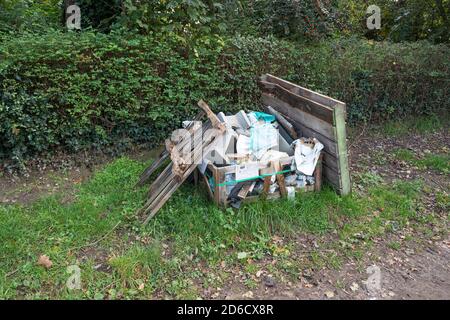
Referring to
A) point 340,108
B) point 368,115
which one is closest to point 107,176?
point 340,108

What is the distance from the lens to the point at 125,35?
16.1 ft

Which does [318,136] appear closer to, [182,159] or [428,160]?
[182,159]

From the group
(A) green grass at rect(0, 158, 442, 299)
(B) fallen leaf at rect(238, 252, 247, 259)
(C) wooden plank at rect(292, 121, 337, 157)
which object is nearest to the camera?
(A) green grass at rect(0, 158, 442, 299)

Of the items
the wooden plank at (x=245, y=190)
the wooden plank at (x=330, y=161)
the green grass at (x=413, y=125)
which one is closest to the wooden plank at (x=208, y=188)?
the wooden plank at (x=245, y=190)

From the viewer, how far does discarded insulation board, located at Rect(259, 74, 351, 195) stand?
156 inches

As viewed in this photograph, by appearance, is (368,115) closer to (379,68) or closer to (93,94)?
(379,68)

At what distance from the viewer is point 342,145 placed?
401 cm

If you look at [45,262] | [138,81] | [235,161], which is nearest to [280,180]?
[235,161]

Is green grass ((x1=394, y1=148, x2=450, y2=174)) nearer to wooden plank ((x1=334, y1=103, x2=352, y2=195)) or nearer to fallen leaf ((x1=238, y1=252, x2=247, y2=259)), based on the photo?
wooden plank ((x1=334, y1=103, x2=352, y2=195))

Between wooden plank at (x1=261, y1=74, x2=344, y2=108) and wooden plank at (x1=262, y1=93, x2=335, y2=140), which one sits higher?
wooden plank at (x1=261, y1=74, x2=344, y2=108)

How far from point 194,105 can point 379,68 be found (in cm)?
321

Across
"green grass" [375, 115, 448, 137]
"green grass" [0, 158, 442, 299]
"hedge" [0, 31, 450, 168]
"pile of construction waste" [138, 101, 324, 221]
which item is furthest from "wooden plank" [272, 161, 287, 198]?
"green grass" [375, 115, 448, 137]

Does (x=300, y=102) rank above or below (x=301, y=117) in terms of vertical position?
above

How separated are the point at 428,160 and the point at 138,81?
413cm
